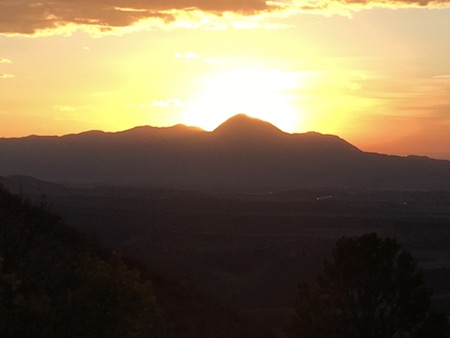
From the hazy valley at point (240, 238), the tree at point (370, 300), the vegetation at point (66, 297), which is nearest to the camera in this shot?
the vegetation at point (66, 297)

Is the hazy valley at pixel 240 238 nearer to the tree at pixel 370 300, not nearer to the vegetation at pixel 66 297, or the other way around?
the tree at pixel 370 300

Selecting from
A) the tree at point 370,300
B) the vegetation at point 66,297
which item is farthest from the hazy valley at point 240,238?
the vegetation at point 66,297

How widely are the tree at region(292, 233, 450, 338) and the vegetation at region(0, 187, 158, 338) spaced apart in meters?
10.1

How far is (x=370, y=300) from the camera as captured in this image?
2244 cm

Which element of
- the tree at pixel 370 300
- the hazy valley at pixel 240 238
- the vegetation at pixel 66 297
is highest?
the vegetation at pixel 66 297

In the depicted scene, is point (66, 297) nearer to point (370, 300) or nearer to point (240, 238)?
point (370, 300)

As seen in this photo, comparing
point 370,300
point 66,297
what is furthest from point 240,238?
point 66,297

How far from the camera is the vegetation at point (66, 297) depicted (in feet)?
36.4

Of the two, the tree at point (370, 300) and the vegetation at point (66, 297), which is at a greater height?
the vegetation at point (66, 297)

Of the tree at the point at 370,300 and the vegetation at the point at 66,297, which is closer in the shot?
the vegetation at the point at 66,297

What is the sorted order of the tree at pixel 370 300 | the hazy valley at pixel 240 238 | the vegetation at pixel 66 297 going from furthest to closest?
the hazy valley at pixel 240 238
the tree at pixel 370 300
the vegetation at pixel 66 297

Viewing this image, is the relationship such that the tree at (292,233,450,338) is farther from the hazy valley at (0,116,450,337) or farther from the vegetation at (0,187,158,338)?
the vegetation at (0,187,158,338)

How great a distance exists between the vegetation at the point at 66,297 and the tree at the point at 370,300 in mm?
10126

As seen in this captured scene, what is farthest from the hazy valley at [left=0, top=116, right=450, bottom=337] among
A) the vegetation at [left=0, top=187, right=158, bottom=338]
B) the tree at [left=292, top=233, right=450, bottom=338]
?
the vegetation at [left=0, top=187, right=158, bottom=338]
